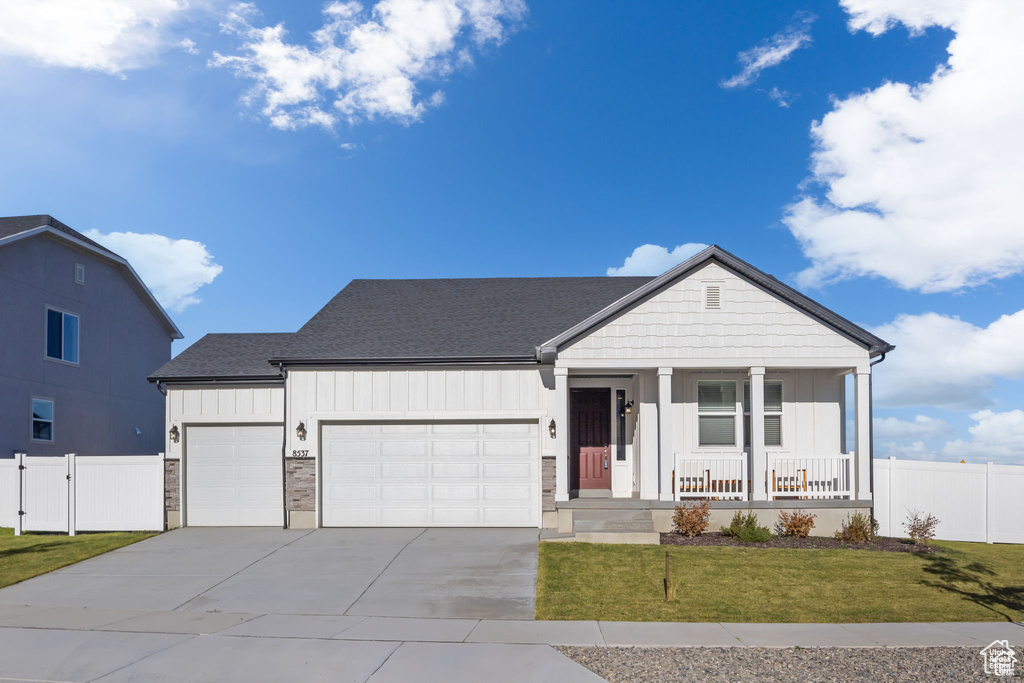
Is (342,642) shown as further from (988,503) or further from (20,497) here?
(988,503)

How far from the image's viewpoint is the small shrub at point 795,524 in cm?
1559

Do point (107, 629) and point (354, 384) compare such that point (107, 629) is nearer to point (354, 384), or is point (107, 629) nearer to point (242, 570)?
point (242, 570)

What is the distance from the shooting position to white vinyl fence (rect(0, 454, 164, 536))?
17203 mm

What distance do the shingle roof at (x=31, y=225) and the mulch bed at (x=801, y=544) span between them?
1904 centimetres

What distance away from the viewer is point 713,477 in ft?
54.1

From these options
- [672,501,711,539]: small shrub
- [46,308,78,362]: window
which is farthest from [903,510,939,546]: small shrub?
[46,308,78,362]: window

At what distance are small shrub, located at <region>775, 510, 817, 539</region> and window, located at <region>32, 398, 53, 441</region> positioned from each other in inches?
786

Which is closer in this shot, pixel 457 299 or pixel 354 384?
pixel 354 384

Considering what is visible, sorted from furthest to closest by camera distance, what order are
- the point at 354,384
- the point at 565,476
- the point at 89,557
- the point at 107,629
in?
1. the point at 354,384
2. the point at 565,476
3. the point at 89,557
4. the point at 107,629

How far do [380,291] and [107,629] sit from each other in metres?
12.9

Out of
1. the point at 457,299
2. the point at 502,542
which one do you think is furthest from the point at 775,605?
the point at 457,299

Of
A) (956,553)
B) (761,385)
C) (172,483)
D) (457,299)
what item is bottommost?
(956,553)

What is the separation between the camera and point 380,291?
21.5 metres

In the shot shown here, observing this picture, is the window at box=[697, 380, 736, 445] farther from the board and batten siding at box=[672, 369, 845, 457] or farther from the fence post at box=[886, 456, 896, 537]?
the fence post at box=[886, 456, 896, 537]
